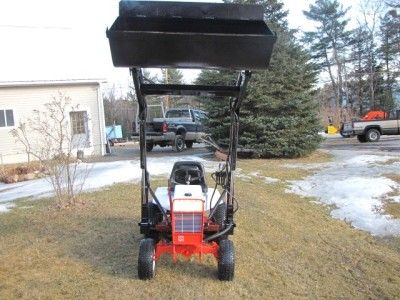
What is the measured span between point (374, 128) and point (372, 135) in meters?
0.41

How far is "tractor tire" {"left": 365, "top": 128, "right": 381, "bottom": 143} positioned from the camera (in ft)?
89.3

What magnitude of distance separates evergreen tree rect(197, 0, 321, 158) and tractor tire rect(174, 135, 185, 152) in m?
3.19

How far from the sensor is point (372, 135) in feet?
89.5

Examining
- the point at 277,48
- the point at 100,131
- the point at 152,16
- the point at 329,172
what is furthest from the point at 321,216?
the point at 100,131

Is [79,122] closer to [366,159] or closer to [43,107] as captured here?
[43,107]

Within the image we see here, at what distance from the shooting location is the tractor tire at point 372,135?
2722 cm

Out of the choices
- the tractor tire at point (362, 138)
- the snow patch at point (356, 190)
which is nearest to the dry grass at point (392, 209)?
the snow patch at point (356, 190)

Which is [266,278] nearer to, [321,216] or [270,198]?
[321,216]

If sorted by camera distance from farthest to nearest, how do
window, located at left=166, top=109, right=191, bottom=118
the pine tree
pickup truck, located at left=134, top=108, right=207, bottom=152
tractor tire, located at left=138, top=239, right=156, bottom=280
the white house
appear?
1. the pine tree
2. window, located at left=166, top=109, right=191, bottom=118
3. pickup truck, located at left=134, top=108, right=207, bottom=152
4. the white house
5. tractor tire, located at left=138, top=239, right=156, bottom=280

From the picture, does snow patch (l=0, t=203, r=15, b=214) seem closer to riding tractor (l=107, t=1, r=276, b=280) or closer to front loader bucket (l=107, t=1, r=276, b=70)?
riding tractor (l=107, t=1, r=276, b=280)

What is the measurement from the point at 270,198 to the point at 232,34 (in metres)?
6.34

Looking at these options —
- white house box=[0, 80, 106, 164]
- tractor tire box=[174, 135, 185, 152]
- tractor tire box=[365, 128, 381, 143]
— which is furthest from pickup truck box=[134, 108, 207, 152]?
tractor tire box=[365, 128, 381, 143]

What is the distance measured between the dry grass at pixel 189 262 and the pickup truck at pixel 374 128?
18982 mm

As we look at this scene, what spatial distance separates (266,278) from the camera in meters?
6.01
